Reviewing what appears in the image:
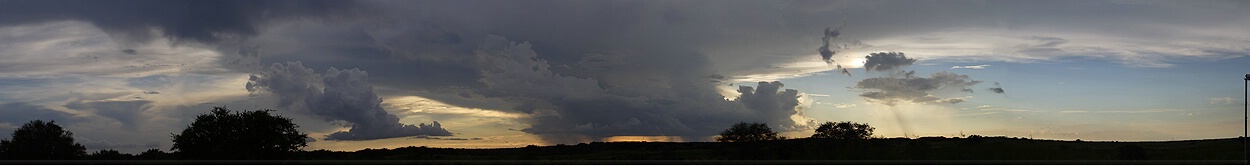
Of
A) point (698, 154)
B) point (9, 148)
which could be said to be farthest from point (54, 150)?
point (698, 154)

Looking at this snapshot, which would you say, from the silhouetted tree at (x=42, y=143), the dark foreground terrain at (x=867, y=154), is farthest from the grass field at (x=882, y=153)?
the silhouetted tree at (x=42, y=143)

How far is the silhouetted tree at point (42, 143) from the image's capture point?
340 ft

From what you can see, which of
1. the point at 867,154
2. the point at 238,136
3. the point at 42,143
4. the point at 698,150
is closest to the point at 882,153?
the point at 867,154

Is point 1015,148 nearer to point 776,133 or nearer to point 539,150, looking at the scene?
point 776,133

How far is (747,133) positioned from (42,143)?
75657 millimetres

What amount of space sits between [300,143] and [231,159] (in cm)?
707

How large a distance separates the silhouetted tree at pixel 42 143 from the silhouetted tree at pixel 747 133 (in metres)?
69.3

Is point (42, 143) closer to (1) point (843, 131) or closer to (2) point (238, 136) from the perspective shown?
(2) point (238, 136)

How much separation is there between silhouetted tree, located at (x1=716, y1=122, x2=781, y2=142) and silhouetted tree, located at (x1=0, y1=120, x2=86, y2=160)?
69.3 m

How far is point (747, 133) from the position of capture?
116m

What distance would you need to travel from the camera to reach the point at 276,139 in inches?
3344

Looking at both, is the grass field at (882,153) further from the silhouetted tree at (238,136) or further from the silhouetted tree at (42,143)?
the silhouetted tree at (42,143)

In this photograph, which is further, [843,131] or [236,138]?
[843,131]

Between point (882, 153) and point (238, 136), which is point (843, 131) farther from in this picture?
point (238, 136)
